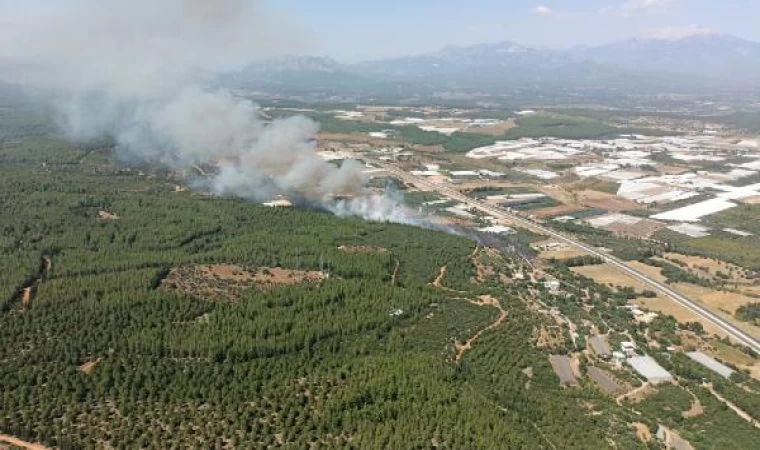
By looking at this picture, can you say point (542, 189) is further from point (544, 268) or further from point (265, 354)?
point (265, 354)

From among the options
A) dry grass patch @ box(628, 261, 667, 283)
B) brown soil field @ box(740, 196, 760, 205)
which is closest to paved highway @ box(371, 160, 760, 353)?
dry grass patch @ box(628, 261, 667, 283)

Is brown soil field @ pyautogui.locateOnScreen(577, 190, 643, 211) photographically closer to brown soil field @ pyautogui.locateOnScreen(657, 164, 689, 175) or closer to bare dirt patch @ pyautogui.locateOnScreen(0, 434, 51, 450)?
brown soil field @ pyautogui.locateOnScreen(657, 164, 689, 175)

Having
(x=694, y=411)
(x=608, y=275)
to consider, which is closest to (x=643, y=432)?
(x=694, y=411)

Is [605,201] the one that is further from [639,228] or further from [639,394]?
[639,394]

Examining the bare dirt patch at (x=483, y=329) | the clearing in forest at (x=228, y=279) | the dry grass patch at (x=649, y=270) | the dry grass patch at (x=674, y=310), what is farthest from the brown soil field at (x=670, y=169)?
the clearing in forest at (x=228, y=279)

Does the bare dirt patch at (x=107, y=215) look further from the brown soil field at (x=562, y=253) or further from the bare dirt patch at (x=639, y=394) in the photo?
the bare dirt patch at (x=639, y=394)
